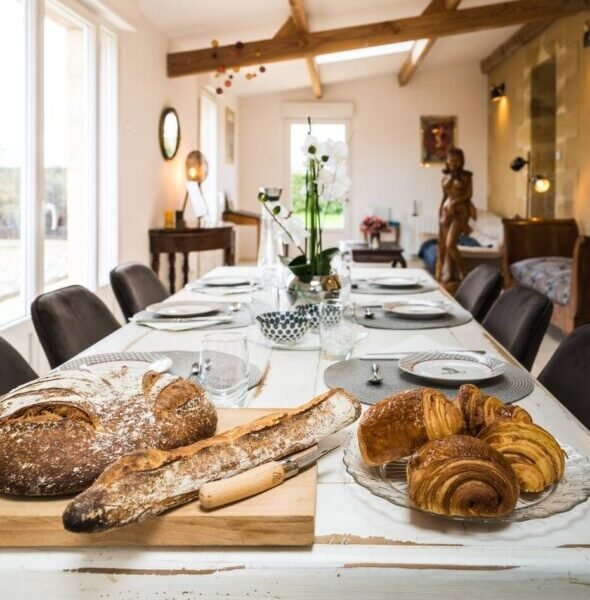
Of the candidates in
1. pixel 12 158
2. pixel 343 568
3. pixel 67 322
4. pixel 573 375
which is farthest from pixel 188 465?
pixel 12 158

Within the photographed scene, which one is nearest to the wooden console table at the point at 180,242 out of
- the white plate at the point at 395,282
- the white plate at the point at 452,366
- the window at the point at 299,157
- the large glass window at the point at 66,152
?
the large glass window at the point at 66,152

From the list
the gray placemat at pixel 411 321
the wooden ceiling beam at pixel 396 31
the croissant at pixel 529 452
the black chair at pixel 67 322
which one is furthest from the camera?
the wooden ceiling beam at pixel 396 31

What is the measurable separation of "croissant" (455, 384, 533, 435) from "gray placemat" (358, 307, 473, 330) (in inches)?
48.3

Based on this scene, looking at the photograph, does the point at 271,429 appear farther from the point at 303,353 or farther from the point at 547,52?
the point at 547,52

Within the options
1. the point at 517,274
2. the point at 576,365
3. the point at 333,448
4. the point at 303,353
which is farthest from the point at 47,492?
the point at 517,274

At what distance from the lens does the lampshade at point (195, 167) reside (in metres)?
7.34

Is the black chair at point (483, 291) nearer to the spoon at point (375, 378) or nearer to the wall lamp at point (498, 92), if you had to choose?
the spoon at point (375, 378)

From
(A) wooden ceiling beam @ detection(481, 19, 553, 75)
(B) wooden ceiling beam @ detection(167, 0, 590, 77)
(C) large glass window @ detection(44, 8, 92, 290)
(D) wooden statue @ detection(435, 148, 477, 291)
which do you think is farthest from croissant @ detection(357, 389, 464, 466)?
(A) wooden ceiling beam @ detection(481, 19, 553, 75)

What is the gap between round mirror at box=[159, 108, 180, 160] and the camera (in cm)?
650

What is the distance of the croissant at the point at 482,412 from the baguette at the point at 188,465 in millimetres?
159

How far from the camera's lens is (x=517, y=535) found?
76 centimetres

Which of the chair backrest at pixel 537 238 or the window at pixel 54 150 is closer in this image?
the window at pixel 54 150

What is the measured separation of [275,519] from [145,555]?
13cm

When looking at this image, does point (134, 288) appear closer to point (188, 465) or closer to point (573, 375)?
point (573, 375)
